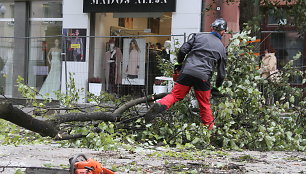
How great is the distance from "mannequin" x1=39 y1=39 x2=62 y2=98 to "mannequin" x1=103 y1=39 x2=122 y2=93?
4.66 feet

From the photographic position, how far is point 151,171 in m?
5.37

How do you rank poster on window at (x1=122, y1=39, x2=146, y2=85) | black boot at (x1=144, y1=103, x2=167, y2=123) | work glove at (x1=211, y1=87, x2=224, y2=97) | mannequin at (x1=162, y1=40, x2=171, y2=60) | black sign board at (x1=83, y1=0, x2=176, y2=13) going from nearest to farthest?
black boot at (x1=144, y1=103, x2=167, y2=123), work glove at (x1=211, y1=87, x2=224, y2=97), mannequin at (x1=162, y1=40, x2=171, y2=60), poster on window at (x1=122, y1=39, x2=146, y2=85), black sign board at (x1=83, y1=0, x2=176, y2=13)

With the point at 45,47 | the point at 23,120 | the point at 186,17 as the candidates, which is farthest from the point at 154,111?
the point at 45,47

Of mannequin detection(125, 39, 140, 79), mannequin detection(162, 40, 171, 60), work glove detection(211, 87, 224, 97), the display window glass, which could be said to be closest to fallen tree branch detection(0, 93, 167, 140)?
work glove detection(211, 87, 224, 97)

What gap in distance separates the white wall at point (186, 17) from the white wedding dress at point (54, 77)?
331 cm

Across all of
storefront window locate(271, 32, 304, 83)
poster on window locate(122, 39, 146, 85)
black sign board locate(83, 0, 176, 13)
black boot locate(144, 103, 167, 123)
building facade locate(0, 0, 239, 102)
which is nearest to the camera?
black boot locate(144, 103, 167, 123)

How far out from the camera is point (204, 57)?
797 cm

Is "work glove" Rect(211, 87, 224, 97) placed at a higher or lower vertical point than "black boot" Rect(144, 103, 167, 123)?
higher

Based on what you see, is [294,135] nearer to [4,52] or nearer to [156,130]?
[156,130]

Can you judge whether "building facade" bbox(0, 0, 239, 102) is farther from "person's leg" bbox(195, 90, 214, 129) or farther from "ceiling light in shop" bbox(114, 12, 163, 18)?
"person's leg" bbox(195, 90, 214, 129)

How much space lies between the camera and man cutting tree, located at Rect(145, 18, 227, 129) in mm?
7891

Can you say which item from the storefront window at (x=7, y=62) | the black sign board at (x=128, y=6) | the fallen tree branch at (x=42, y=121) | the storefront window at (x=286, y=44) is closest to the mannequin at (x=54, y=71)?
the storefront window at (x=7, y=62)

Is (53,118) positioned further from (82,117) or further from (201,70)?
(201,70)

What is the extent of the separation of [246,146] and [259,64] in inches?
59.3
